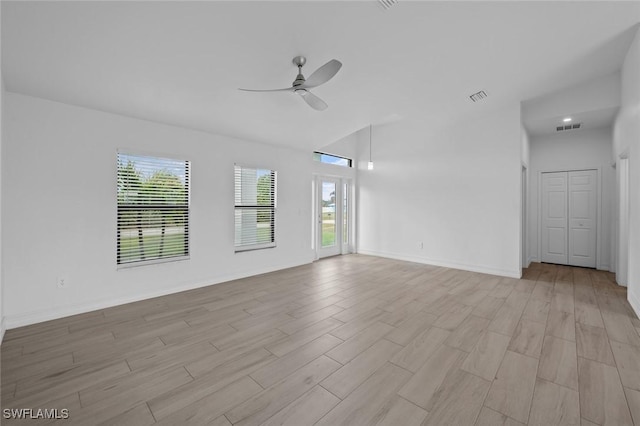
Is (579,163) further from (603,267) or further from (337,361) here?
(337,361)

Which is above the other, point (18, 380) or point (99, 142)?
point (99, 142)

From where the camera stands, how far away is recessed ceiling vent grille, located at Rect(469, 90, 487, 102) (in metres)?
4.26

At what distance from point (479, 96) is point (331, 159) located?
340 centimetres

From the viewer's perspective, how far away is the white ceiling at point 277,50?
228 cm

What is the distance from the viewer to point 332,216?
6863 millimetres

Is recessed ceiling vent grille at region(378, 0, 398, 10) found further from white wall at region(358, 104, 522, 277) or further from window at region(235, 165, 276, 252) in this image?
white wall at region(358, 104, 522, 277)

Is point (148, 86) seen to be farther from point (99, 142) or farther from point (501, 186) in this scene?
point (501, 186)

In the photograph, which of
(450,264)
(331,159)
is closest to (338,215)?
(331,159)

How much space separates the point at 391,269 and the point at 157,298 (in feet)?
13.6

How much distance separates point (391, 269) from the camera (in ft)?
17.6

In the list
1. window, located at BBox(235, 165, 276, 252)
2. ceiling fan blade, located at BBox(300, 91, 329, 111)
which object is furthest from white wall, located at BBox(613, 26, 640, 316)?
window, located at BBox(235, 165, 276, 252)

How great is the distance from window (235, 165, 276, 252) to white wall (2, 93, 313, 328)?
0.41m

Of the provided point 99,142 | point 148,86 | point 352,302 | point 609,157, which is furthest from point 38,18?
point 609,157

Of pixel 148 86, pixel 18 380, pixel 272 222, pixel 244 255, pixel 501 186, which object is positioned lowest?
pixel 18 380
